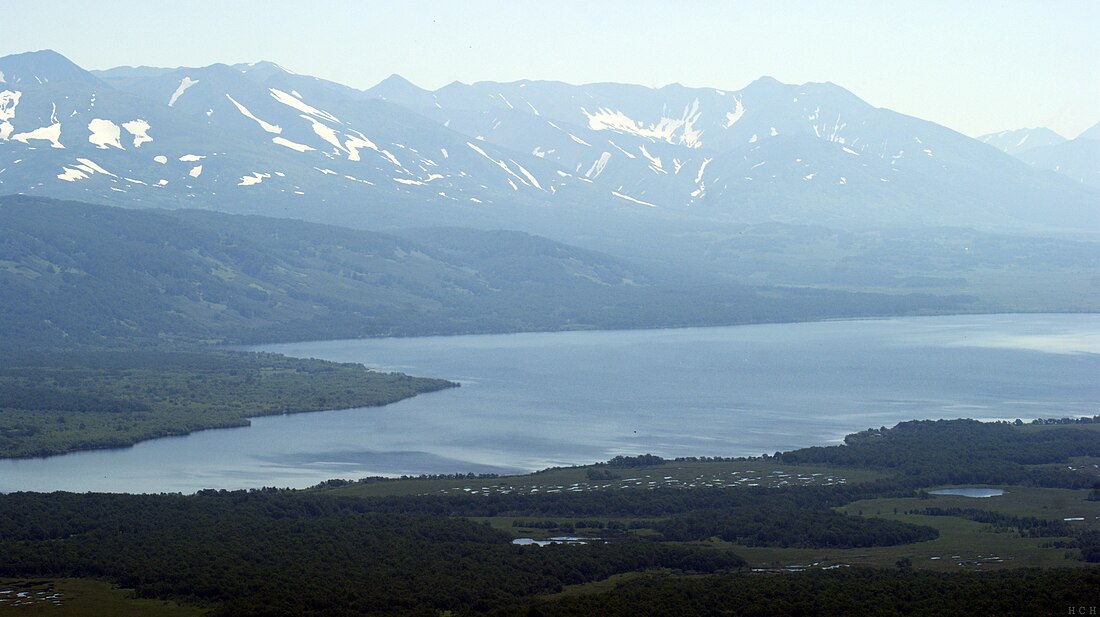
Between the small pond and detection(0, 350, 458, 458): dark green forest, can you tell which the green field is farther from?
detection(0, 350, 458, 458): dark green forest

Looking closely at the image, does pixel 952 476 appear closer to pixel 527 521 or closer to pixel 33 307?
pixel 527 521

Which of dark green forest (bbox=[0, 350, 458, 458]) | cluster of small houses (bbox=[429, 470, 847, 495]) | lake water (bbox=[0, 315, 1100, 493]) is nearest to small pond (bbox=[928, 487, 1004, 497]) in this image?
cluster of small houses (bbox=[429, 470, 847, 495])

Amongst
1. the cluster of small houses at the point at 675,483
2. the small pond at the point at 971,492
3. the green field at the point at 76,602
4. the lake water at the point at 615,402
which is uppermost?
the lake water at the point at 615,402

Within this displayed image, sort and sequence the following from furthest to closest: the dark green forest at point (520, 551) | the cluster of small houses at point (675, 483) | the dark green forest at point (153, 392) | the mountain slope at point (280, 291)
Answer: the mountain slope at point (280, 291)
the dark green forest at point (153, 392)
the cluster of small houses at point (675, 483)
the dark green forest at point (520, 551)

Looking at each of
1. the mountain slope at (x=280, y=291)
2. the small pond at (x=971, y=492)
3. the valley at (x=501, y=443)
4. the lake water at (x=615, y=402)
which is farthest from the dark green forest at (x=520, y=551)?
the mountain slope at (x=280, y=291)

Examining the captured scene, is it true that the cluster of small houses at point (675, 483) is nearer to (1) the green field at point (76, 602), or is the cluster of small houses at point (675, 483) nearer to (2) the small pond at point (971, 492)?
(2) the small pond at point (971, 492)

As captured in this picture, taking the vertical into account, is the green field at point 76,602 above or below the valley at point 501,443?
below

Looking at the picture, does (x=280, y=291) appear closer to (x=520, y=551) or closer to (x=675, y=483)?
(x=675, y=483)

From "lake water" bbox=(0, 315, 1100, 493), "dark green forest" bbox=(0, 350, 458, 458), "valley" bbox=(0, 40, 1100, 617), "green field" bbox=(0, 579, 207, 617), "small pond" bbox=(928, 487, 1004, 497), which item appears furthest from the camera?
"dark green forest" bbox=(0, 350, 458, 458)

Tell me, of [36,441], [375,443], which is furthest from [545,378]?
[36,441]
